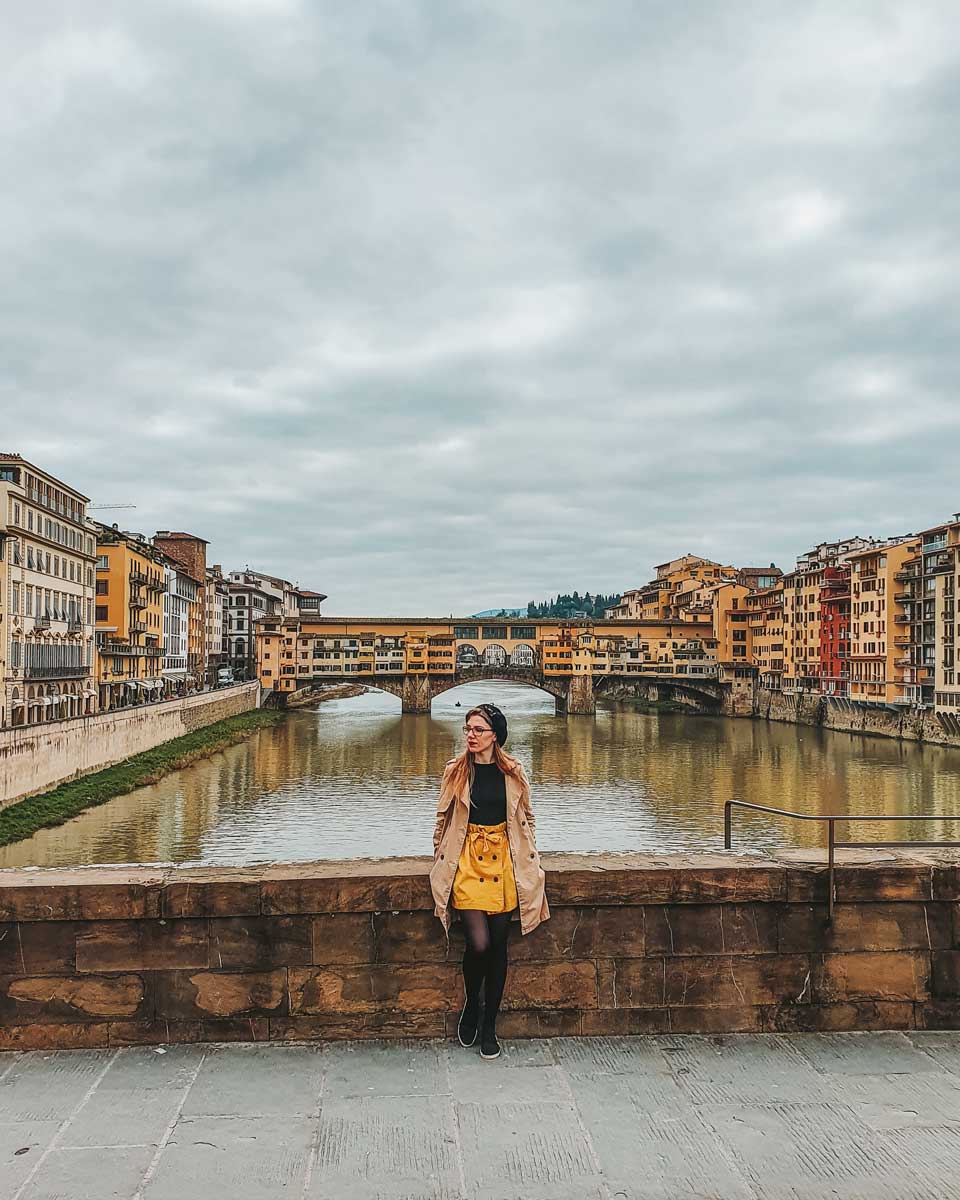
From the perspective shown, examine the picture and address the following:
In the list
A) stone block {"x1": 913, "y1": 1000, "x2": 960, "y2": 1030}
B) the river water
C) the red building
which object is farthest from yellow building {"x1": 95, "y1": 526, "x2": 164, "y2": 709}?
stone block {"x1": 913, "y1": 1000, "x2": 960, "y2": 1030}

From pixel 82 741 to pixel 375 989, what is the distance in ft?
102

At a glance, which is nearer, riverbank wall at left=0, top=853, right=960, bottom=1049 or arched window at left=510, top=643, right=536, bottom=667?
riverbank wall at left=0, top=853, right=960, bottom=1049

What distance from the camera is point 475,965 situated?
4.44 m

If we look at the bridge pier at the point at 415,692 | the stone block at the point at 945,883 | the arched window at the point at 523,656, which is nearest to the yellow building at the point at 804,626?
the arched window at the point at 523,656

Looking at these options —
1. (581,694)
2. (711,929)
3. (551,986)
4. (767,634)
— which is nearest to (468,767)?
(551,986)

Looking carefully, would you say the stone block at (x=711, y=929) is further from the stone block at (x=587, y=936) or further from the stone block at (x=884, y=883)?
the stone block at (x=884, y=883)

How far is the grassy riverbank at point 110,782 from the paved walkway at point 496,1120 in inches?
856

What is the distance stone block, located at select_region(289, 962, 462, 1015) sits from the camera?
457 centimetres

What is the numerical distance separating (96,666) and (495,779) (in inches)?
1949

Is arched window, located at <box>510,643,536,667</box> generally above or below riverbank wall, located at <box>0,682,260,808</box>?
above

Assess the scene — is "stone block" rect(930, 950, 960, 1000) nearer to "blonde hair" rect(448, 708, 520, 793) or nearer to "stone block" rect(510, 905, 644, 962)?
"stone block" rect(510, 905, 644, 962)

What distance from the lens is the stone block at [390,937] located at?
4633 millimetres

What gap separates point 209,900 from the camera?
4.55 metres

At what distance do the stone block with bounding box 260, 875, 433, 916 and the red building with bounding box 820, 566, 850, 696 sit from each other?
62.4m
